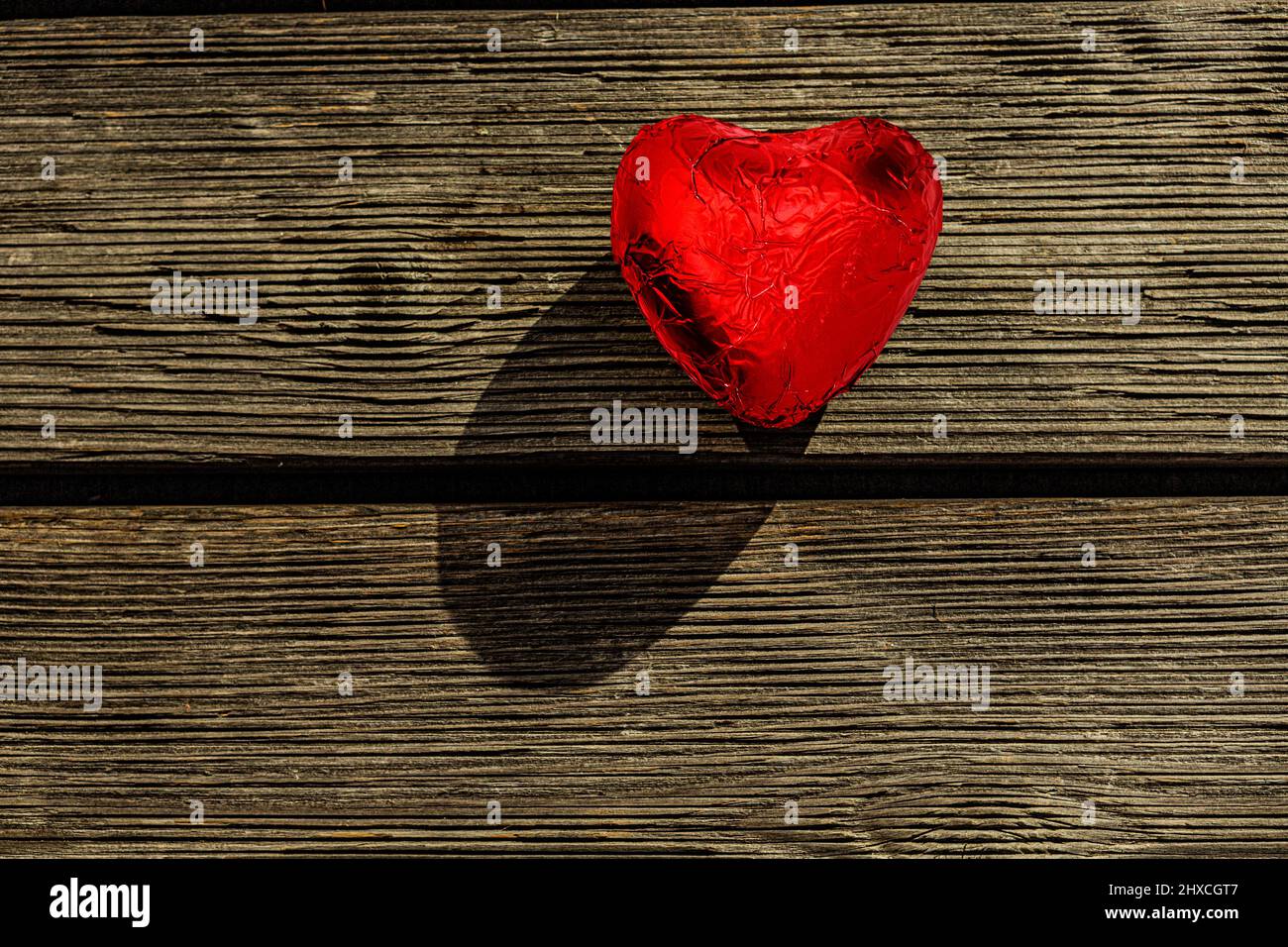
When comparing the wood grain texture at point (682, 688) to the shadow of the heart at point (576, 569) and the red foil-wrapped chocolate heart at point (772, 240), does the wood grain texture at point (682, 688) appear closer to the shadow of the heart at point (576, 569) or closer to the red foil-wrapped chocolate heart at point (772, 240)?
the shadow of the heart at point (576, 569)

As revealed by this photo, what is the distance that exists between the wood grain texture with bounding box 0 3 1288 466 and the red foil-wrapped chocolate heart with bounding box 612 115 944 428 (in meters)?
0.11

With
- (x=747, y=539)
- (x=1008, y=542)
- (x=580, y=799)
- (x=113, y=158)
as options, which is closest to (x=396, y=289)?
(x=113, y=158)

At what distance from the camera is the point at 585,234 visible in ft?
2.74

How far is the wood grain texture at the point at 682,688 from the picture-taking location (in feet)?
2.77

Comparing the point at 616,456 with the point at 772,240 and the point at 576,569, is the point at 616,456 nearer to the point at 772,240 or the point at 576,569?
the point at 576,569

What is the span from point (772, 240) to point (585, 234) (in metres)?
0.21

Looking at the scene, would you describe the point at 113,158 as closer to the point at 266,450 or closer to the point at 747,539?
the point at 266,450

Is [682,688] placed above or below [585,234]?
→ below

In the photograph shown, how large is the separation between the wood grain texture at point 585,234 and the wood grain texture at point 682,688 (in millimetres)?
93

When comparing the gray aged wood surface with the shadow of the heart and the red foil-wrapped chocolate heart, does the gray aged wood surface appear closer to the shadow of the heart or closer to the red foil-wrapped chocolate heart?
the shadow of the heart

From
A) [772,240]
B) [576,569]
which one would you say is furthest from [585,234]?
[576,569]

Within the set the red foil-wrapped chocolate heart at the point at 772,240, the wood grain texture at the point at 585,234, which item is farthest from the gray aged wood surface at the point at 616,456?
the red foil-wrapped chocolate heart at the point at 772,240

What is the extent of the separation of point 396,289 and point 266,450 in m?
0.20

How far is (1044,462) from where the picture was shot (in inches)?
33.2
